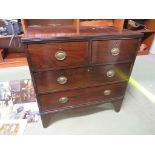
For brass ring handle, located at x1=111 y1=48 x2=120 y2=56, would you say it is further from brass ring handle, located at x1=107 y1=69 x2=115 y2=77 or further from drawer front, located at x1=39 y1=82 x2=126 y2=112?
drawer front, located at x1=39 y1=82 x2=126 y2=112

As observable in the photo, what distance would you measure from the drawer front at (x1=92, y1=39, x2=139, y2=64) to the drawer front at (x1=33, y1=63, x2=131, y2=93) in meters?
0.06

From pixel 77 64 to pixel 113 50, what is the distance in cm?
24

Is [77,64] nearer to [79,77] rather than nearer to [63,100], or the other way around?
[79,77]

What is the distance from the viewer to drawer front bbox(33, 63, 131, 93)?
94 cm

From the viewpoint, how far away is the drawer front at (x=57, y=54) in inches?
32.5

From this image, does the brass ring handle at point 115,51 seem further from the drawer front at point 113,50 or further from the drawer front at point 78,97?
the drawer front at point 78,97

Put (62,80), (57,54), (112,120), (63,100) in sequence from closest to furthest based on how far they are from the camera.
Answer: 1. (57,54)
2. (62,80)
3. (63,100)
4. (112,120)

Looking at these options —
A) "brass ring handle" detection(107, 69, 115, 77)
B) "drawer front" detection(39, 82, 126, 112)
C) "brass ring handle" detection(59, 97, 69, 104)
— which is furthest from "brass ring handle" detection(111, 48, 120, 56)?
"brass ring handle" detection(59, 97, 69, 104)

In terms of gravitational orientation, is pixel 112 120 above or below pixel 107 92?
below

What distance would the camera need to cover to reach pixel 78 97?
1109 millimetres

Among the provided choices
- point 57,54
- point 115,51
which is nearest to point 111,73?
point 115,51
